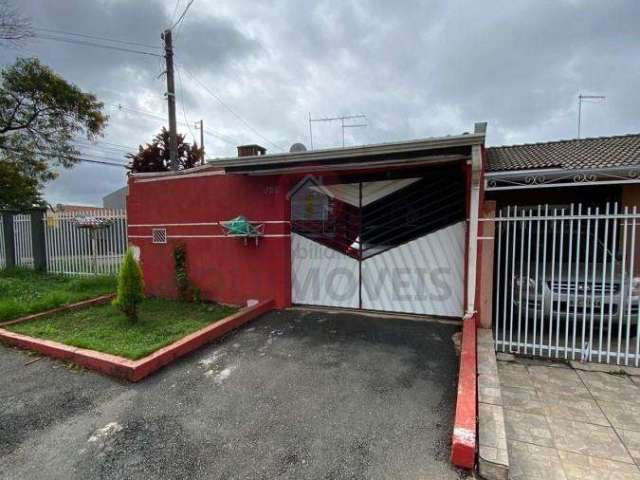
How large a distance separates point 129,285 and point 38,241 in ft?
23.2

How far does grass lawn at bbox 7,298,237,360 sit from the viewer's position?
4492 millimetres

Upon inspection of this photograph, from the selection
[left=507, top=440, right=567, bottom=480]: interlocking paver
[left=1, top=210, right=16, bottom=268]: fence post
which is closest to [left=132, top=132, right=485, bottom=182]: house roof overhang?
[left=507, top=440, right=567, bottom=480]: interlocking paver

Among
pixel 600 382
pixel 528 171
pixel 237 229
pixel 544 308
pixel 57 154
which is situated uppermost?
pixel 57 154

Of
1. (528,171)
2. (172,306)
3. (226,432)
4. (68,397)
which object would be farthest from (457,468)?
(172,306)

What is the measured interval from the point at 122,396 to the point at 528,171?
20.7 feet

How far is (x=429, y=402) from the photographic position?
10.5ft

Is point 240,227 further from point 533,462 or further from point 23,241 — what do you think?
point 23,241

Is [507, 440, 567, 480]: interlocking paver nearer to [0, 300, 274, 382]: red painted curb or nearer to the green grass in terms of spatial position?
[0, 300, 274, 382]: red painted curb

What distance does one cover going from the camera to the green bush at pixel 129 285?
16.5 feet

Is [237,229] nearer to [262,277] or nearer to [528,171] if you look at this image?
[262,277]

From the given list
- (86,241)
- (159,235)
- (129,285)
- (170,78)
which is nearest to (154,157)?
(170,78)

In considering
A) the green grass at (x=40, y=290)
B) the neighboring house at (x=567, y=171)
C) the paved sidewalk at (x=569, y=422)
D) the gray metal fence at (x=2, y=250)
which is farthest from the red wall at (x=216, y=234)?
the gray metal fence at (x=2, y=250)

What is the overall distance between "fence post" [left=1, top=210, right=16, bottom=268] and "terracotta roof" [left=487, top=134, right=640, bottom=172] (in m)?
13.2

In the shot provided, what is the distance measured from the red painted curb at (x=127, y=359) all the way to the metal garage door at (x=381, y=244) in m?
1.73
